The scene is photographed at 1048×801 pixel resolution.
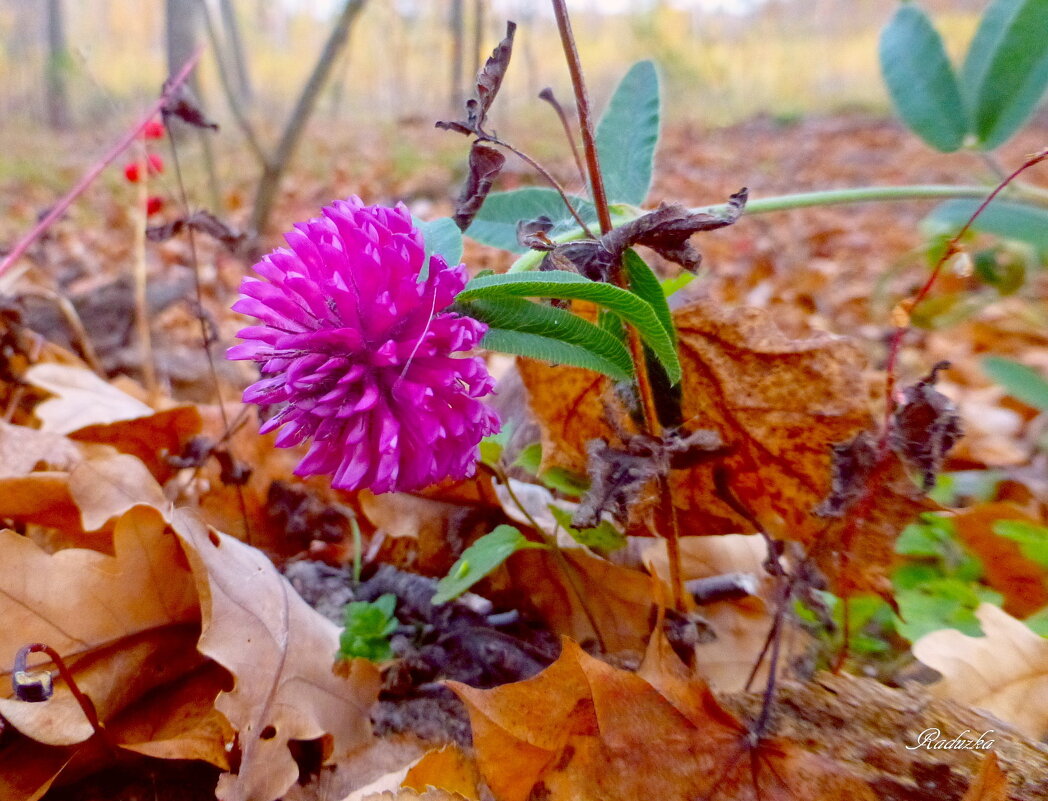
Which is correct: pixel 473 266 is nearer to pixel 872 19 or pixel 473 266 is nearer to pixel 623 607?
pixel 623 607

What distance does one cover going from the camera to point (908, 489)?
2.32ft

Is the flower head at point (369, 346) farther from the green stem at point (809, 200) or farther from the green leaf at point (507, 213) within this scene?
the green leaf at point (507, 213)

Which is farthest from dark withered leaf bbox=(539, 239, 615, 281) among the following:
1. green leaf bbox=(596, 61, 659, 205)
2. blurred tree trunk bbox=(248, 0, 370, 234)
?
blurred tree trunk bbox=(248, 0, 370, 234)

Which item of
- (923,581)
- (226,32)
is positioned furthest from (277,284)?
(226,32)

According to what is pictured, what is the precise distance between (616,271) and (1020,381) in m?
1.10

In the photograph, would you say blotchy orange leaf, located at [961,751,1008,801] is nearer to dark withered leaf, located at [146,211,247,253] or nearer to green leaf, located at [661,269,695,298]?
green leaf, located at [661,269,695,298]

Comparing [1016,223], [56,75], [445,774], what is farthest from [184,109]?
[56,75]

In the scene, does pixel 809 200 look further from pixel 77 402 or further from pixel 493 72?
pixel 77 402

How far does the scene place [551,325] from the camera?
615 millimetres

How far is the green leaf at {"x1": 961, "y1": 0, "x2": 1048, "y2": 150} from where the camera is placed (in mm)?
1264

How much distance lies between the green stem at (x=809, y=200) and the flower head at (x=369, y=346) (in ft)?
0.35

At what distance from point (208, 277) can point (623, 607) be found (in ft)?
8.24

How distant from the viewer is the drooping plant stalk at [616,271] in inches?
24.0

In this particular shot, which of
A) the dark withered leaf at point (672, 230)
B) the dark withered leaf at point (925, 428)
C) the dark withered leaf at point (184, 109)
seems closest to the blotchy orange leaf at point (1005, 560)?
the dark withered leaf at point (925, 428)
